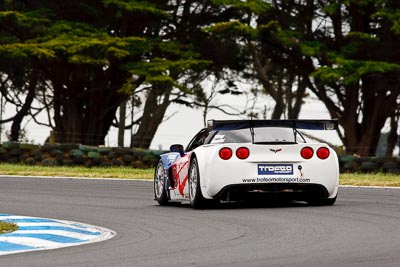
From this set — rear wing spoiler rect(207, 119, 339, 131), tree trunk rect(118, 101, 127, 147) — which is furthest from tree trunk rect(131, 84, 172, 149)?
rear wing spoiler rect(207, 119, 339, 131)

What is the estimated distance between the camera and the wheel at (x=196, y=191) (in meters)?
14.9

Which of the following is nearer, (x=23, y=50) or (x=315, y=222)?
(x=315, y=222)

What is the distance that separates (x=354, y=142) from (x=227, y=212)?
28.0m

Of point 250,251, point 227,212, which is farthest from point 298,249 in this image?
point 227,212

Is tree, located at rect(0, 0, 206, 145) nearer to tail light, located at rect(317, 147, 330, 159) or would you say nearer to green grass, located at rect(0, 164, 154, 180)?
green grass, located at rect(0, 164, 154, 180)

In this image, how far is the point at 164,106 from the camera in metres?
49.1

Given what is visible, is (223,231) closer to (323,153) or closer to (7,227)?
(7,227)

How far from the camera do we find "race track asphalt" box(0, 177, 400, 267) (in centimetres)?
896

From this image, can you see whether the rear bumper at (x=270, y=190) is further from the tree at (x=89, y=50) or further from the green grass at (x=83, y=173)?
the tree at (x=89, y=50)

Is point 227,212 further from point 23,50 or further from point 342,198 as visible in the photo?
point 23,50

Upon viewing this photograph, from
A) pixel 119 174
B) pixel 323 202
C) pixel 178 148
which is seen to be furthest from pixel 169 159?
pixel 119 174

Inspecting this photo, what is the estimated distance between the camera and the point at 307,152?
48.8 ft

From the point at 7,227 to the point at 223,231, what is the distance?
2256 mm

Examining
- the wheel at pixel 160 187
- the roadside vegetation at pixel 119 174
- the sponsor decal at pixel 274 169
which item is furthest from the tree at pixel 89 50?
the sponsor decal at pixel 274 169
